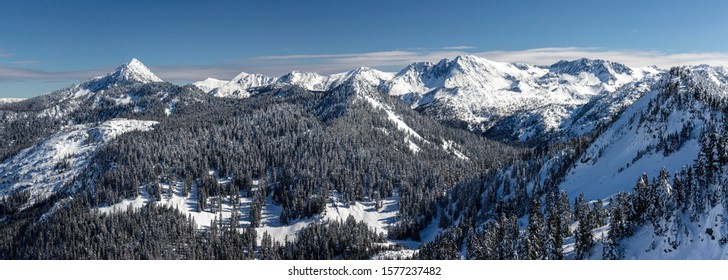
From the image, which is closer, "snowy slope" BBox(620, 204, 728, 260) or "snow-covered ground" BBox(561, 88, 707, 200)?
"snowy slope" BBox(620, 204, 728, 260)

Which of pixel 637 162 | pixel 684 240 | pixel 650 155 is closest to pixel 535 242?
pixel 684 240

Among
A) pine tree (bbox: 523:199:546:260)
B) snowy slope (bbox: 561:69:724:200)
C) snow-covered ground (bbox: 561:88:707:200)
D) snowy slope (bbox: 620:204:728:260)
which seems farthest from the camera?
snowy slope (bbox: 561:69:724:200)

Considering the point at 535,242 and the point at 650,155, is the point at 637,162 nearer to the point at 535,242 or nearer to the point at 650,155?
the point at 650,155

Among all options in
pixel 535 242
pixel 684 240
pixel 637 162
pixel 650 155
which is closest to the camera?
pixel 684 240

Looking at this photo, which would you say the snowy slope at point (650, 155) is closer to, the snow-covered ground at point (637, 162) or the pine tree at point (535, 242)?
the snow-covered ground at point (637, 162)

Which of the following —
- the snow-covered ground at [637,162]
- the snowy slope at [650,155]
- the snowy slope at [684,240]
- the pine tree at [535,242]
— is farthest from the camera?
the snowy slope at [650,155]

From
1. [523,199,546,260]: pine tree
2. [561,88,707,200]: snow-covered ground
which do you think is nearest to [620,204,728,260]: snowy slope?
[523,199,546,260]: pine tree

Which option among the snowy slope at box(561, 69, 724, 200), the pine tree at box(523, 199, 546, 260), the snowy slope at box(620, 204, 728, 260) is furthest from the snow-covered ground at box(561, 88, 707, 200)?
the snowy slope at box(620, 204, 728, 260)

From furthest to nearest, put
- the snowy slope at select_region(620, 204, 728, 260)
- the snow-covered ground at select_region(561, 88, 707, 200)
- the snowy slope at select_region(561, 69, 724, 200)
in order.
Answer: the snowy slope at select_region(561, 69, 724, 200) → the snow-covered ground at select_region(561, 88, 707, 200) → the snowy slope at select_region(620, 204, 728, 260)

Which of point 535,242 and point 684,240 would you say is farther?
point 535,242

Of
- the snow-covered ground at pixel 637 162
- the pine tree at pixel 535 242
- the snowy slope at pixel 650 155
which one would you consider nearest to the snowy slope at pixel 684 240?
the pine tree at pixel 535 242

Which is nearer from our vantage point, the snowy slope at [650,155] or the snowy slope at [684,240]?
the snowy slope at [684,240]

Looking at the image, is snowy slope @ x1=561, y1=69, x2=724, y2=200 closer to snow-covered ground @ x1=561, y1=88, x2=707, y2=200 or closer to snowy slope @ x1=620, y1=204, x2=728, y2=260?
snow-covered ground @ x1=561, y1=88, x2=707, y2=200

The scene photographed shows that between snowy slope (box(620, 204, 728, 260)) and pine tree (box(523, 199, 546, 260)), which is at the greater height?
snowy slope (box(620, 204, 728, 260))
